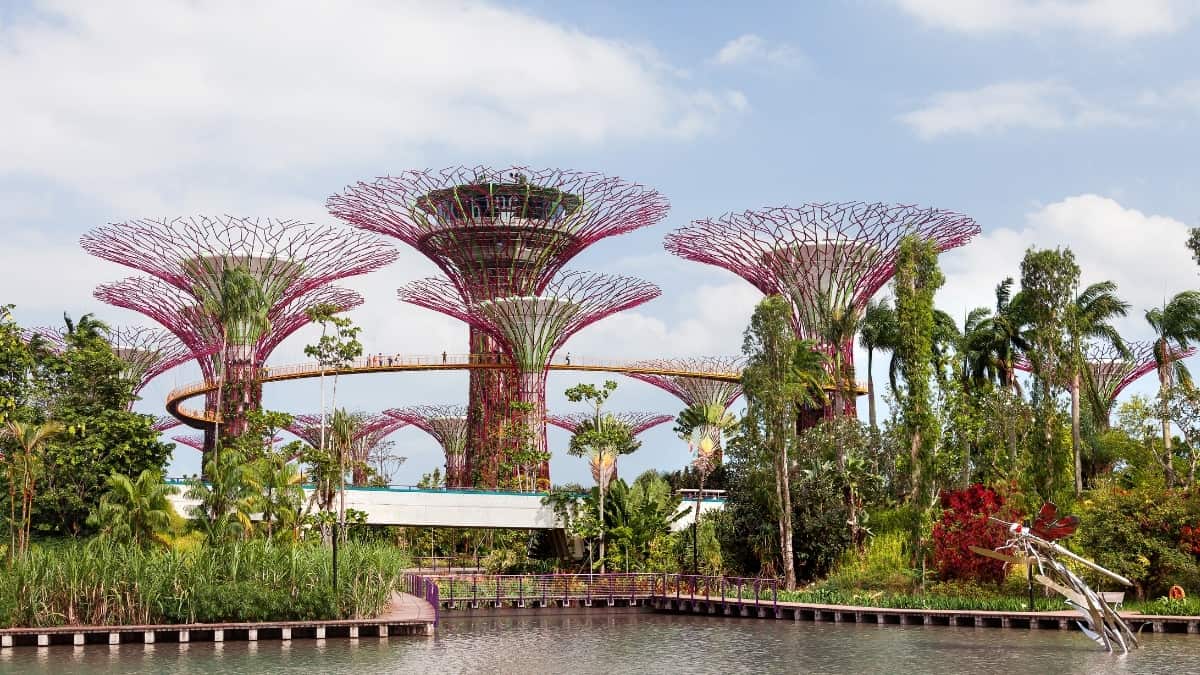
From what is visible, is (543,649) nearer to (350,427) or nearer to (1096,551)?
(1096,551)

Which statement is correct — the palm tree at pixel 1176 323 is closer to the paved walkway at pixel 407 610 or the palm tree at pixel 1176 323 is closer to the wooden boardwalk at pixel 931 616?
the wooden boardwalk at pixel 931 616

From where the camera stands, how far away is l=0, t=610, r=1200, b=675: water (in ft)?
67.2

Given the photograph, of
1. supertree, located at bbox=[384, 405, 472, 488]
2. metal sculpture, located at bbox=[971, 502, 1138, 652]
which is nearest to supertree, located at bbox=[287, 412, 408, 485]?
supertree, located at bbox=[384, 405, 472, 488]

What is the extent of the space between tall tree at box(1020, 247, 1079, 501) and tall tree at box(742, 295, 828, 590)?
6654mm

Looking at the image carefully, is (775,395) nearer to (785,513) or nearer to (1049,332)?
A: (785,513)

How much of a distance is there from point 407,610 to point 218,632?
→ 4.63 meters

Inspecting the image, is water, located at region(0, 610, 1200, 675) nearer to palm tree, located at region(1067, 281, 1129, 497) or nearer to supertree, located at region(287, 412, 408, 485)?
palm tree, located at region(1067, 281, 1129, 497)

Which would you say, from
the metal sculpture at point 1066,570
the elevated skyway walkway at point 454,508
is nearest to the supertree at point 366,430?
the elevated skyway walkway at point 454,508

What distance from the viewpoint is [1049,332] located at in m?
34.8

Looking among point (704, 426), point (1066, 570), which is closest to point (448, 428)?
point (704, 426)

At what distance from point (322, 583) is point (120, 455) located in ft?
46.2

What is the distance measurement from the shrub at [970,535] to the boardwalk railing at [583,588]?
452 centimetres

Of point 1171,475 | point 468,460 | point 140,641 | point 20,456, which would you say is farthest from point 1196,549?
point 468,460

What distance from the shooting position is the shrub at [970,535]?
2944 cm
